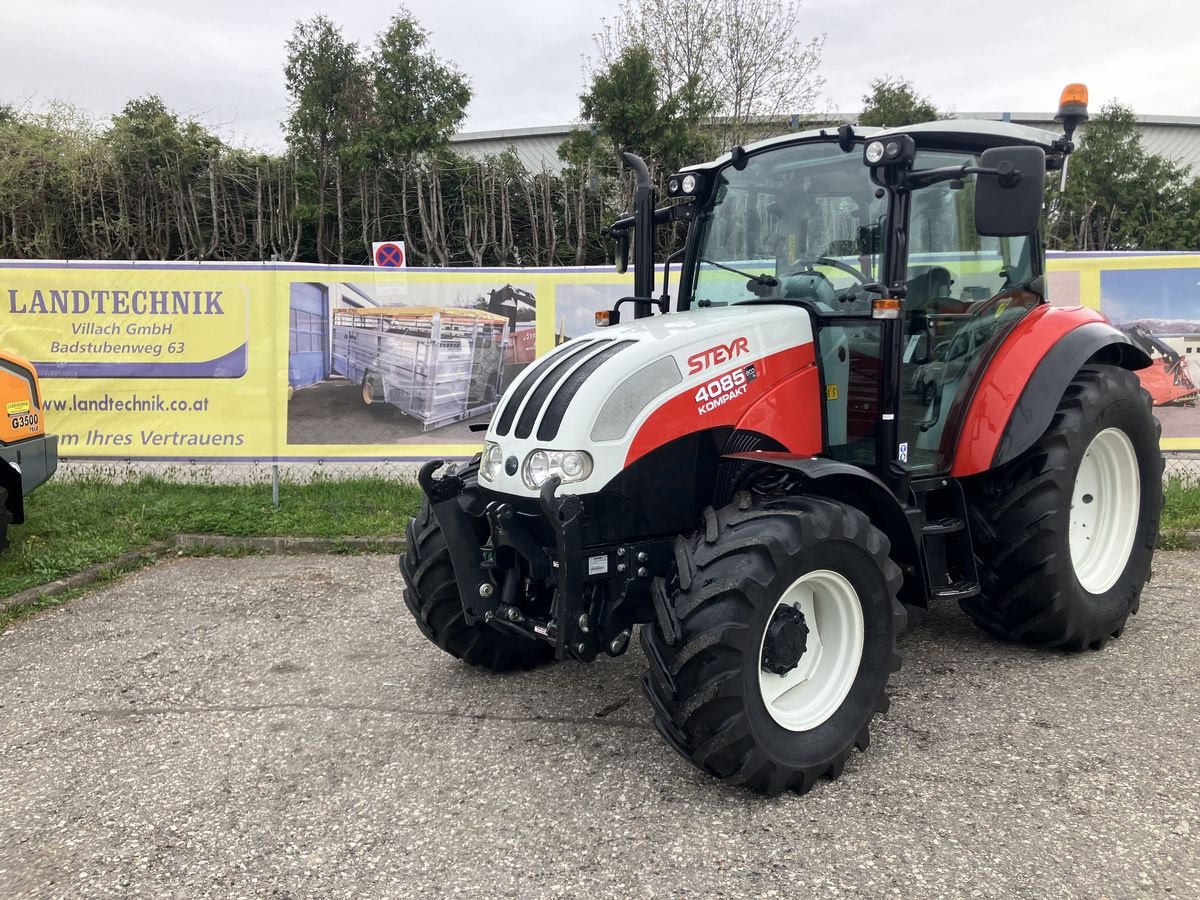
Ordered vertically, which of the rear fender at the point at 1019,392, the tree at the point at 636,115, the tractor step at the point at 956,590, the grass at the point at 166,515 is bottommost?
the grass at the point at 166,515

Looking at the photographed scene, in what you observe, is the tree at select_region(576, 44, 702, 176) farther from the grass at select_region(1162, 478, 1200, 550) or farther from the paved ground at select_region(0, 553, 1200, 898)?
the paved ground at select_region(0, 553, 1200, 898)

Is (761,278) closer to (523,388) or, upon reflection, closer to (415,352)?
(523,388)

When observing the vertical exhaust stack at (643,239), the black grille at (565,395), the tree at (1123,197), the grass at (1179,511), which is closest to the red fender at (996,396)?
the vertical exhaust stack at (643,239)

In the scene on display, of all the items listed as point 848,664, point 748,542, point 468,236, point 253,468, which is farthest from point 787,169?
point 468,236

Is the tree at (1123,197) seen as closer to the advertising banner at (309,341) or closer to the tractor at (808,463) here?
the advertising banner at (309,341)

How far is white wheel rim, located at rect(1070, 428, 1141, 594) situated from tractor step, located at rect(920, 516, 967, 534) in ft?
2.87

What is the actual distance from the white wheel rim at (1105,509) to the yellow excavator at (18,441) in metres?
6.42

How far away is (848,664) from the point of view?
141 inches

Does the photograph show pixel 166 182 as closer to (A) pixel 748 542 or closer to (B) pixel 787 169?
(B) pixel 787 169

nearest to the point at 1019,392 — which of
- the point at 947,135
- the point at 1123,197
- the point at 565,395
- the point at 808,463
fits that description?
the point at 947,135

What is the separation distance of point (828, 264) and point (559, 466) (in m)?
1.62

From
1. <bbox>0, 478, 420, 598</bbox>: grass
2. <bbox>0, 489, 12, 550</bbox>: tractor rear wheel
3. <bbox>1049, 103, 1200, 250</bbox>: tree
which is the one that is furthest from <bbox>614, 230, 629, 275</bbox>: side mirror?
<bbox>1049, 103, 1200, 250</bbox>: tree

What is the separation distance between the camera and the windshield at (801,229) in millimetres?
4000

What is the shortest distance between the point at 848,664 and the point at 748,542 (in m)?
0.77
